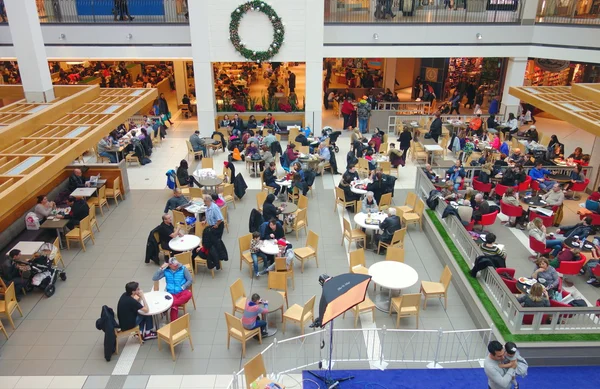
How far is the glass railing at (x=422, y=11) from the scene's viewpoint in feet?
75.2

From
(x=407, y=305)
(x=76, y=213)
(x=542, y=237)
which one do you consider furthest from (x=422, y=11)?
(x=76, y=213)

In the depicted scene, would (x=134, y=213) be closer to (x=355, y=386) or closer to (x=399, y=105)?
(x=355, y=386)

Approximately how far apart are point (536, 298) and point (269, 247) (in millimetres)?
5708

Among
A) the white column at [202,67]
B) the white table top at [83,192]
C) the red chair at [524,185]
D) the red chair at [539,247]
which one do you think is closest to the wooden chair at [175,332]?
the white table top at [83,192]

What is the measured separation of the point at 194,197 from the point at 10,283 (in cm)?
549

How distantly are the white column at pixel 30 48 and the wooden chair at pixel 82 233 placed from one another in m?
5.58

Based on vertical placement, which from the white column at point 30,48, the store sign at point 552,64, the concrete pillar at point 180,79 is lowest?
the concrete pillar at point 180,79

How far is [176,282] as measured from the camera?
32.5 feet

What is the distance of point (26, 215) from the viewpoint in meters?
12.5

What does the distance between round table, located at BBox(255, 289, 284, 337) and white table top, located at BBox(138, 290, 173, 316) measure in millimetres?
1902

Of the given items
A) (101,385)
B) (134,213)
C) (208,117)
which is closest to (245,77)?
(208,117)

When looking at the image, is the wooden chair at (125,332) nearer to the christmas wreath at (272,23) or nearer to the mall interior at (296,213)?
the mall interior at (296,213)

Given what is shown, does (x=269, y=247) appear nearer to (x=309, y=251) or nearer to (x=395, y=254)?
(x=309, y=251)

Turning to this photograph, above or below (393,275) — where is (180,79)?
above
